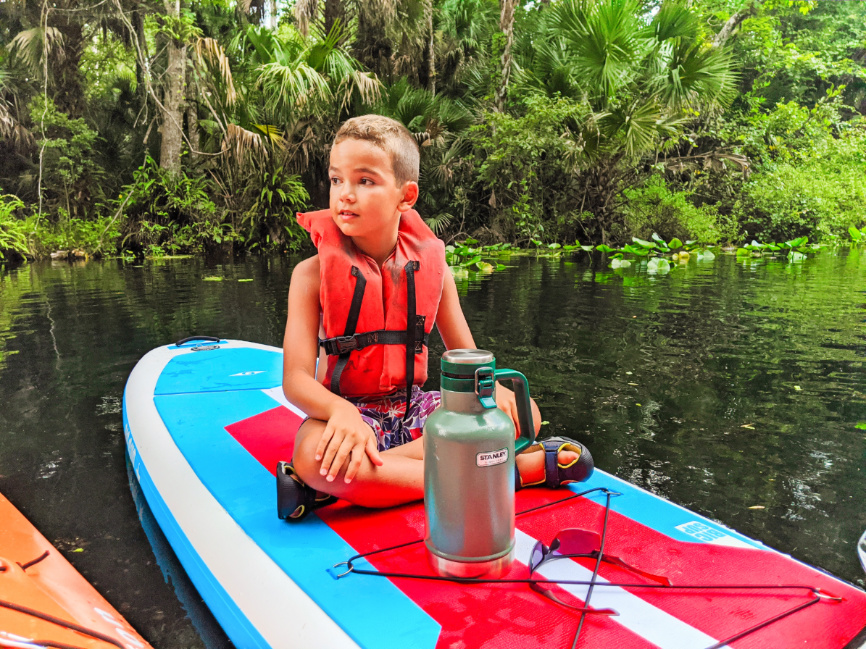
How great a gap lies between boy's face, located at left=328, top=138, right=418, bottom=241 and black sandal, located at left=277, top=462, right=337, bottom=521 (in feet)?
2.25

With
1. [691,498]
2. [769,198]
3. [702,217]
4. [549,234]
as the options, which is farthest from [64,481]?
[769,198]

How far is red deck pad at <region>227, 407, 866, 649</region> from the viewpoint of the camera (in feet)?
3.99

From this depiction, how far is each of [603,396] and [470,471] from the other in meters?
2.40

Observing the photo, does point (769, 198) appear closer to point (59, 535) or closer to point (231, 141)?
point (231, 141)

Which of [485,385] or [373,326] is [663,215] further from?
[485,385]

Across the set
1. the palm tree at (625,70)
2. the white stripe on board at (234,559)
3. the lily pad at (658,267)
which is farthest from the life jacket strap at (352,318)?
the palm tree at (625,70)

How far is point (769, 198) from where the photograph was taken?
16047mm

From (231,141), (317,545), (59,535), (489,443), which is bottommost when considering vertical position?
(59,535)

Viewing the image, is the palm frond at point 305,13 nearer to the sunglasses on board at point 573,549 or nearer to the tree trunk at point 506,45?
the tree trunk at point 506,45

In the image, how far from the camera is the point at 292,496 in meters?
1.64

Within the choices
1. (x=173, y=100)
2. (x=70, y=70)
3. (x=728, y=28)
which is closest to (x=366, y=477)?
(x=173, y=100)

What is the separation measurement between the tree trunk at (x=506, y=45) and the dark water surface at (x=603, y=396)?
25.0 ft

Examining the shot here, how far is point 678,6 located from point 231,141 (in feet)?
27.3

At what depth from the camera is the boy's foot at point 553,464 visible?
6.21ft
